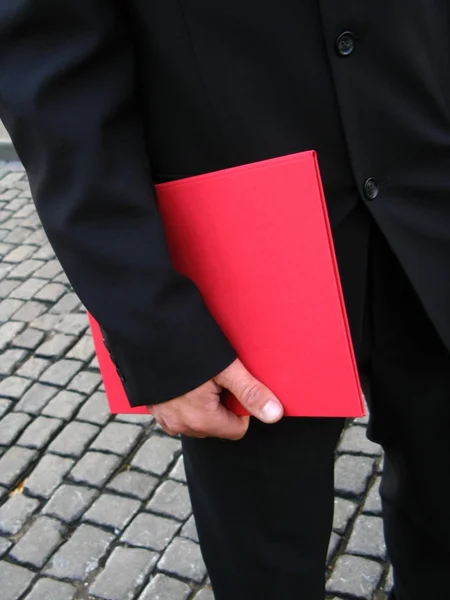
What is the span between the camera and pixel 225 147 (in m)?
1.47

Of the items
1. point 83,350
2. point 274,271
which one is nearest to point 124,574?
point 83,350

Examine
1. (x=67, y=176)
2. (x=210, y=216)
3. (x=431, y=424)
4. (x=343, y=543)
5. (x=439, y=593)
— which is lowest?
(x=343, y=543)

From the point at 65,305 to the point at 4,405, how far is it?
28.6 inches

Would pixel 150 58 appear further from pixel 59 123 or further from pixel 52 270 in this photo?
pixel 52 270

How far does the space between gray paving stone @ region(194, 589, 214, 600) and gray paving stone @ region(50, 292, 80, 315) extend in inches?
69.3

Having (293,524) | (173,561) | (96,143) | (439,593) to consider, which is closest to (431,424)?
(293,524)

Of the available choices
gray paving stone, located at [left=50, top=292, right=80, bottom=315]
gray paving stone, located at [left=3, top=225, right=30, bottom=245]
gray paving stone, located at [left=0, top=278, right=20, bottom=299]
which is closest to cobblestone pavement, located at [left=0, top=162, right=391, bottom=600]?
gray paving stone, located at [left=50, top=292, right=80, bottom=315]

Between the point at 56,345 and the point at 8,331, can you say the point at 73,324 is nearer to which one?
the point at 56,345

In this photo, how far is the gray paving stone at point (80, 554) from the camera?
2.71 m

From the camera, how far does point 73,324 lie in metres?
3.95

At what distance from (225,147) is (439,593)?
1217mm

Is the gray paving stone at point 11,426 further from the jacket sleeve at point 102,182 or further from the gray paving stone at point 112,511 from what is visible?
the jacket sleeve at point 102,182

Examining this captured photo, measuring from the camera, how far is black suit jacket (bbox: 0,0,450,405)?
1354 millimetres

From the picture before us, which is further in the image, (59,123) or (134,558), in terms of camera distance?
(134,558)
